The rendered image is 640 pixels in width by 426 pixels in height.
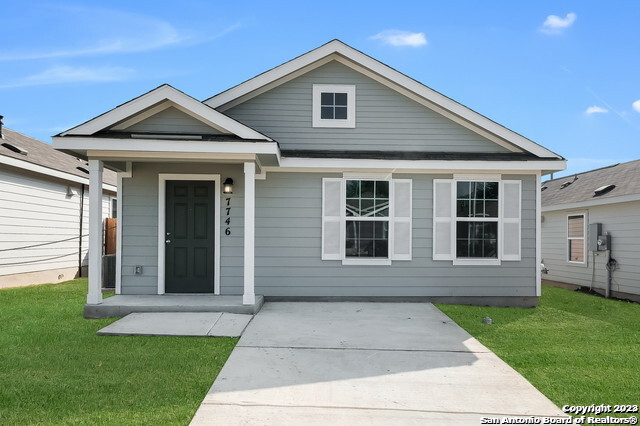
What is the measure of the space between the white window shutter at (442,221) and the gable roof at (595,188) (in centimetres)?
478

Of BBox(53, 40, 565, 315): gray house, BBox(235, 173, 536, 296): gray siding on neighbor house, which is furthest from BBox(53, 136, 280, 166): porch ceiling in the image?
BBox(235, 173, 536, 296): gray siding on neighbor house

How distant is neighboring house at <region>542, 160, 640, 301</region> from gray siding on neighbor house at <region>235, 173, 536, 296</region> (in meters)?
4.53

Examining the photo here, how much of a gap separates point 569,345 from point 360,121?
5.17 meters

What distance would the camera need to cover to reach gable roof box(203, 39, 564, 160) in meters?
8.23

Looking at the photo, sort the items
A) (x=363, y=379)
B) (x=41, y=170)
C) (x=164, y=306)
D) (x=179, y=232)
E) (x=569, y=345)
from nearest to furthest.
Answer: (x=363, y=379) → (x=569, y=345) → (x=164, y=306) → (x=179, y=232) → (x=41, y=170)

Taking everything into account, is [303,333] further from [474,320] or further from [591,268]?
[591,268]

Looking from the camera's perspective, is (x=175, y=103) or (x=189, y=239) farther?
(x=189, y=239)

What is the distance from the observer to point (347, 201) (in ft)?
26.8

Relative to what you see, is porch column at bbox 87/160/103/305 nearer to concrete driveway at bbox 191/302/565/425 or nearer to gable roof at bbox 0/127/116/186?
concrete driveway at bbox 191/302/565/425

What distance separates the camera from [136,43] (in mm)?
9602

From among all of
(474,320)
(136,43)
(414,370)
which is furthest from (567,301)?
(136,43)

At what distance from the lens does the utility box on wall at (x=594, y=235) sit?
1082 cm

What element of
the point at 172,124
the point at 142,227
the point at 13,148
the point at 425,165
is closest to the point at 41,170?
the point at 13,148

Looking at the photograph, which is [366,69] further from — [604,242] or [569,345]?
[604,242]
